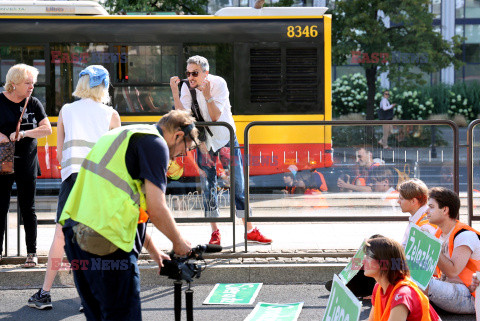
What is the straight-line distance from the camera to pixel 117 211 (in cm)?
381

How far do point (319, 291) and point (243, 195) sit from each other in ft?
4.61

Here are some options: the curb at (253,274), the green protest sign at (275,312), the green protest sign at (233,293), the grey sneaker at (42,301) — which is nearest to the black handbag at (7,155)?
the curb at (253,274)

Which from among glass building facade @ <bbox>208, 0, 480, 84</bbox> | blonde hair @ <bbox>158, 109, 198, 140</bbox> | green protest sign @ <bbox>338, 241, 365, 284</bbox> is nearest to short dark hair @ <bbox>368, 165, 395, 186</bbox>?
green protest sign @ <bbox>338, 241, 365, 284</bbox>

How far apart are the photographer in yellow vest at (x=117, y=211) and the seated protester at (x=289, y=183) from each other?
426 cm

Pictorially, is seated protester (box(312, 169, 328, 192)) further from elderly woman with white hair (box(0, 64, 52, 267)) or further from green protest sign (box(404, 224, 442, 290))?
elderly woman with white hair (box(0, 64, 52, 267))

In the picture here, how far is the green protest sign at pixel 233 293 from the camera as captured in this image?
21.3 ft

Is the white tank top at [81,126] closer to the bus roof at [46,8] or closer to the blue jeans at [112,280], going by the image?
the blue jeans at [112,280]

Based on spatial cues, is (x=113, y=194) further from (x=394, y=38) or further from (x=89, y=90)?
(x=394, y=38)

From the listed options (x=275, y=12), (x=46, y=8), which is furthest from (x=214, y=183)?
(x=46, y=8)

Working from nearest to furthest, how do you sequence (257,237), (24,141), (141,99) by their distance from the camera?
(24,141)
(257,237)
(141,99)

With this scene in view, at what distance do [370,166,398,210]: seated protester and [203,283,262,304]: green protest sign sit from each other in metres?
1.71

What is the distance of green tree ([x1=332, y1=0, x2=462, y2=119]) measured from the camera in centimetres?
2400

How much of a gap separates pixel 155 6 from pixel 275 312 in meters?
16.7

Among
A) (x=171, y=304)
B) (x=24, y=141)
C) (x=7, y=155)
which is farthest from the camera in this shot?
(x=24, y=141)
